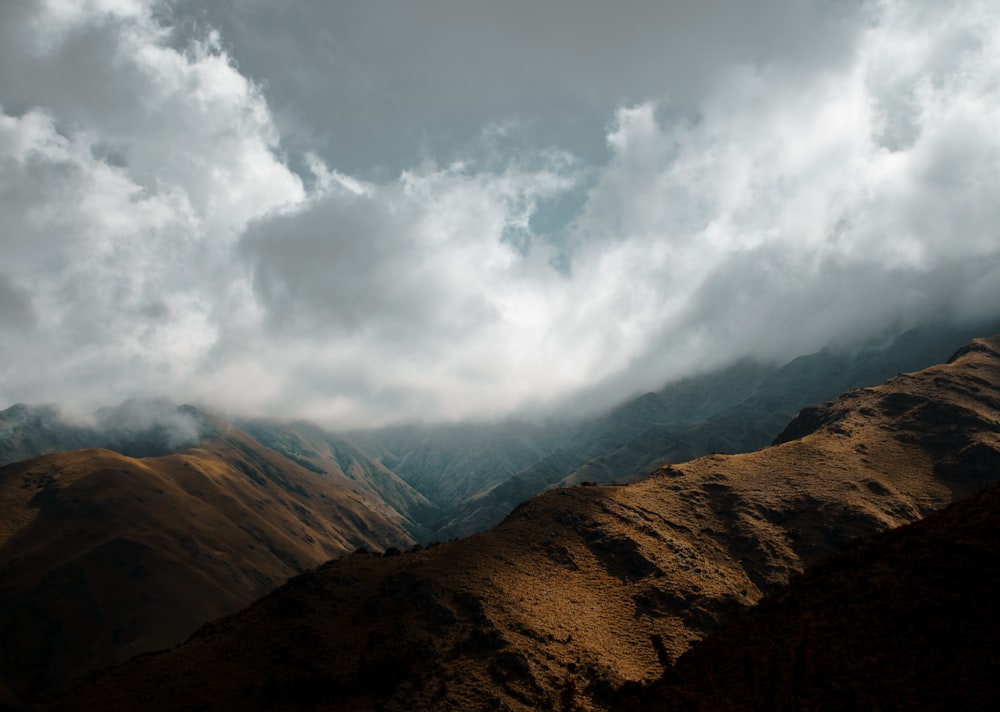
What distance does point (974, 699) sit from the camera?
37.0m

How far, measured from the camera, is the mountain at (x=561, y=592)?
67.1 metres

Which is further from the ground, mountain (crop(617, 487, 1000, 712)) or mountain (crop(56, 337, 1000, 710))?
mountain (crop(56, 337, 1000, 710))

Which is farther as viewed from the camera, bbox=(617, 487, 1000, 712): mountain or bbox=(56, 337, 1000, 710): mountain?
bbox=(56, 337, 1000, 710): mountain

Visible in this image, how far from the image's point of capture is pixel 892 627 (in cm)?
4778

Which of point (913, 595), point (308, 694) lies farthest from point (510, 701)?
point (913, 595)

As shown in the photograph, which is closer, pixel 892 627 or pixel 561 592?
pixel 892 627

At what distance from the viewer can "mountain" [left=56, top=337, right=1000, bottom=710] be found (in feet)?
220

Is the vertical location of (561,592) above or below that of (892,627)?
above

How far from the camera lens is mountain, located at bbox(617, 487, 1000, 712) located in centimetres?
4038

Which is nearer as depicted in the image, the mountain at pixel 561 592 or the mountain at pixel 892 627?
the mountain at pixel 892 627

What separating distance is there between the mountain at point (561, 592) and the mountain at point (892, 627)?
1023cm

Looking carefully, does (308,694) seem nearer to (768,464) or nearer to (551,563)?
(551,563)

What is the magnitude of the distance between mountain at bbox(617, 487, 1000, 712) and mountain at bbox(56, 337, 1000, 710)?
33.6 ft

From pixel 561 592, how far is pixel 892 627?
1920 inches
